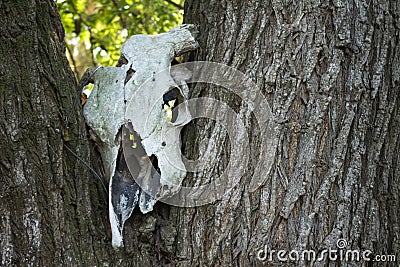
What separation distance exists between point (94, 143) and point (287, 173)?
31.8 inches

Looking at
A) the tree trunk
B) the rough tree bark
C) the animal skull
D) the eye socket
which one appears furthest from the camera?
the eye socket

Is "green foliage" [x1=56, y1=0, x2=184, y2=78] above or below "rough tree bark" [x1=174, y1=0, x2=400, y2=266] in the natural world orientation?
above

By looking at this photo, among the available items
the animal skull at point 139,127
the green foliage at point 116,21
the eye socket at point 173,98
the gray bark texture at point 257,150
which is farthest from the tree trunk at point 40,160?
the green foliage at point 116,21

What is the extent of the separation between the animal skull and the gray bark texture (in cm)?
7

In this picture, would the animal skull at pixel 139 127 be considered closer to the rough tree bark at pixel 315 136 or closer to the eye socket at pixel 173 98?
the eye socket at pixel 173 98

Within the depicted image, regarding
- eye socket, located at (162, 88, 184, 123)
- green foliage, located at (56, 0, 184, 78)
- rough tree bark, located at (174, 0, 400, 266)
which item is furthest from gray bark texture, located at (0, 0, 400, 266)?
green foliage, located at (56, 0, 184, 78)

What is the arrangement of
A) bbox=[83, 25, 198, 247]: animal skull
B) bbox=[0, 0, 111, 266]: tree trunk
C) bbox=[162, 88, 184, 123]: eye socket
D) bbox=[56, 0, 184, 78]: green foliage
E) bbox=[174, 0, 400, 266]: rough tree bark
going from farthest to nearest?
bbox=[56, 0, 184, 78]: green foliage, bbox=[162, 88, 184, 123]: eye socket, bbox=[83, 25, 198, 247]: animal skull, bbox=[174, 0, 400, 266]: rough tree bark, bbox=[0, 0, 111, 266]: tree trunk

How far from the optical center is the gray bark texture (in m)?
1.97

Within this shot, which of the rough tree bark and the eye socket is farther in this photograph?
the eye socket

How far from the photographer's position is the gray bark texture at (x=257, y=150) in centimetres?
197

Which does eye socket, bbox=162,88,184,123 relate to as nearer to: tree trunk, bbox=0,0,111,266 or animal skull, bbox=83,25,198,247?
animal skull, bbox=83,25,198,247

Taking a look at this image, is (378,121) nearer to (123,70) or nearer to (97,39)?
(123,70)

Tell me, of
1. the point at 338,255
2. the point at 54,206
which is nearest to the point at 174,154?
the point at 54,206

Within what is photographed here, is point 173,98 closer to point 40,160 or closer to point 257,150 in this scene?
point 257,150
